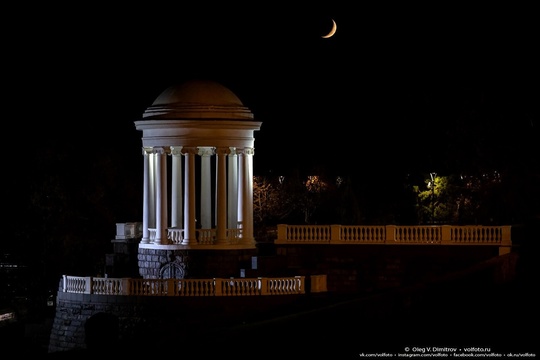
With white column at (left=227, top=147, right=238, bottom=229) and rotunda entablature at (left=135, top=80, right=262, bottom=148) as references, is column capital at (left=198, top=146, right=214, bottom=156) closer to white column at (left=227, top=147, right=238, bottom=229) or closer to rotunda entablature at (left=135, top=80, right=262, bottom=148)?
white column at (left=227, top=147, right=238, bottom=229)

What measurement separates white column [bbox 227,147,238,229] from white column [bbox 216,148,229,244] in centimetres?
98

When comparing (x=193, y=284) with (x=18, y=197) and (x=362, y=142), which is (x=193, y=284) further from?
(x=362, y=142)

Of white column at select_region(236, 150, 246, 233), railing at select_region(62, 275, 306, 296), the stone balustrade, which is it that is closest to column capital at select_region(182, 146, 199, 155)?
white column at select_region(236, 150, 246, 233)

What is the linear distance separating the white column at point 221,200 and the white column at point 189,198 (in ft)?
2.64

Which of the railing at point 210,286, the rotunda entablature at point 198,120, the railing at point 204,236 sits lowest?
the railing at point 210,286

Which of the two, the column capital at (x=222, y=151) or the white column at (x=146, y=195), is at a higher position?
the column capital at (x=222, y=151)

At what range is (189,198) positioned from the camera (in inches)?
2260

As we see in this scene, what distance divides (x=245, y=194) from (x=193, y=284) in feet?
15.4

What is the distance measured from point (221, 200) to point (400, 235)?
595 cm

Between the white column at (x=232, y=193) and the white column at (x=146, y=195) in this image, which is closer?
the white column at (x=146, y=195)

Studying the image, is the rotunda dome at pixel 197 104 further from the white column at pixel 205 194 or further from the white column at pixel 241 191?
the white column at pixel 205 194

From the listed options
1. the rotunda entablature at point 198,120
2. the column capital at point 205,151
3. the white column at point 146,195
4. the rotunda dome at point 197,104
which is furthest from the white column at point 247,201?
the white column at point 146,195

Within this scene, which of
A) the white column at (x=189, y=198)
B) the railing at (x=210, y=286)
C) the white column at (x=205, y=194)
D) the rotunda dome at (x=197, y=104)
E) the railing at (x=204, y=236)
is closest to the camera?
the railing at (x=210, y=286)

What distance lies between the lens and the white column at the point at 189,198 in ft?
188
